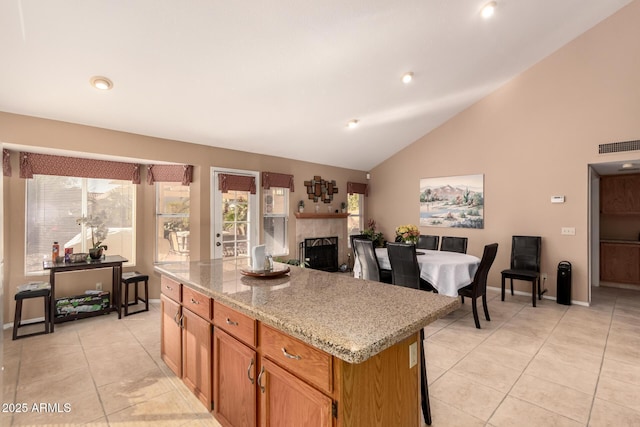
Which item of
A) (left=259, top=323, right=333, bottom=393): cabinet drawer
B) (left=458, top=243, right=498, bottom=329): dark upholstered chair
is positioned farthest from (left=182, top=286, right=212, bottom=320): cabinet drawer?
(left=458, top=243, right=498, bottom=329): dark upholstered chair

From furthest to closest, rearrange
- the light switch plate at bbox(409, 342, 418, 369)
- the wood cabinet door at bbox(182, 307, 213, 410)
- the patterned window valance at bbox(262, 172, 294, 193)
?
the patterned window valance at bbox(262, 172, 294, 193) < the wood cabinet door at bbox(182, 307, 213, 410) < the light switch plate at bbox(409, 342, 418, 369)

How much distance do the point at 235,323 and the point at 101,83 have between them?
9.34ft

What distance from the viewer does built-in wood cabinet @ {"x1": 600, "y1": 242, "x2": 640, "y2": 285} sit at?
531 cm

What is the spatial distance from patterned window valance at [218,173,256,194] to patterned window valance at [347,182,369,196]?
2.45 m

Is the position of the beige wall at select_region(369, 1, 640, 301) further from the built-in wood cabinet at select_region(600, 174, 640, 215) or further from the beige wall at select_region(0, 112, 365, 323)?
the beige wall at select_region(0, 112, 365, 323)

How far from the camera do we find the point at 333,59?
3387 millimetres

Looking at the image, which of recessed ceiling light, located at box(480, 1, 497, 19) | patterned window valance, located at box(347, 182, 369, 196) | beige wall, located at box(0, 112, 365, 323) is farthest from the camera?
patterned window valance, located at box(347, 182, 369, 196)

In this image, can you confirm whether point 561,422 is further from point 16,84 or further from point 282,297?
point 16,84

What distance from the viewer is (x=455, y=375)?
8.30 ft

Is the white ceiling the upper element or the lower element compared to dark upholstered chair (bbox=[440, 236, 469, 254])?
upper

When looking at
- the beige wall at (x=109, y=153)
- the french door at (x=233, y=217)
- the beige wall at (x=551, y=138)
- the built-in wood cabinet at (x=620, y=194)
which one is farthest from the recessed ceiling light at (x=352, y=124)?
the built-in wood cabinet at (x=620, y=194)

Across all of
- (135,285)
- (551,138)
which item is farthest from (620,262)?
(135,285)

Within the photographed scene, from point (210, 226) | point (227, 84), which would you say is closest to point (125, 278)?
point (210, 226)

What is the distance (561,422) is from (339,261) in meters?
4.99
